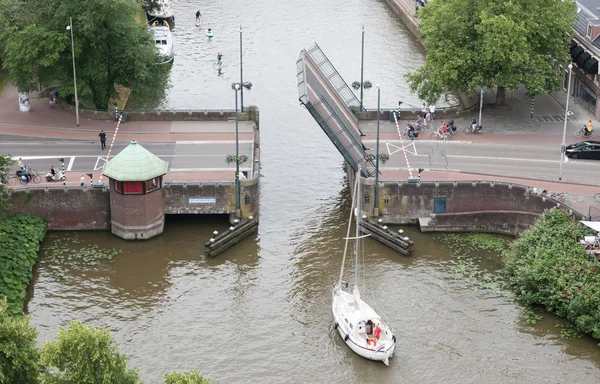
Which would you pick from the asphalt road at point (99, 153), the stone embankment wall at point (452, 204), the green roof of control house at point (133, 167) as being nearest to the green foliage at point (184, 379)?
the green roof of control house at point (133, 167)

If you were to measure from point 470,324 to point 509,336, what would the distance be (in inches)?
111

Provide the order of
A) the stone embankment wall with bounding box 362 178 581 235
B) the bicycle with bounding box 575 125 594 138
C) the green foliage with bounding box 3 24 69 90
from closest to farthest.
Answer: the stone embankment wall with bounding box 362 178 581 235, the green foliage with bounding box 3 24 69 90, the bicycle with bounding box 575 125 594 138

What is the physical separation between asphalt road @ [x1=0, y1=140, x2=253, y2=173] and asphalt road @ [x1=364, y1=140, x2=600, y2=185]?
12816 millimetres

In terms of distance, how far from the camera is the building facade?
103 meters

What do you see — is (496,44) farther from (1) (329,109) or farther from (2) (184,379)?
(2) (184,379)

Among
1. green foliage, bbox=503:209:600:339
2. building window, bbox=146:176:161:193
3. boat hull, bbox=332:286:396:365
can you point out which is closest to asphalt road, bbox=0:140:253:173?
building window, bbox=146:176:161:193

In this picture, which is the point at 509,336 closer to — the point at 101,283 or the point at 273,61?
the point at 101,283

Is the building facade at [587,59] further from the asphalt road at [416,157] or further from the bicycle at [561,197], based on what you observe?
the bicycle at [561,197]

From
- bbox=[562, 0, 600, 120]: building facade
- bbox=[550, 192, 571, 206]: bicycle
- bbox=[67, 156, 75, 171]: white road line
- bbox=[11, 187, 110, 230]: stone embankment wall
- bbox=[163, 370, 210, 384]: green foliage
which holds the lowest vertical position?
bbox=[163, 370, 210, 384]: green foliage

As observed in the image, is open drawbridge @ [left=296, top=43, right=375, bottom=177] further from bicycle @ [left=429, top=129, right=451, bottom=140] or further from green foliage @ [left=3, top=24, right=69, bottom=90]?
green foliage @ [left=3, top=24, right=69, bottom=90]

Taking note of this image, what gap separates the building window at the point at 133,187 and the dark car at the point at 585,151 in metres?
36.1

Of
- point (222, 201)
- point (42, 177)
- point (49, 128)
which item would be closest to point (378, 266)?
point (222, 201)

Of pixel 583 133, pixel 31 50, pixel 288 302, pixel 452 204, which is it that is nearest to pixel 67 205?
pixel 31 50

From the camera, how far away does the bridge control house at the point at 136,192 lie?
85438mm
